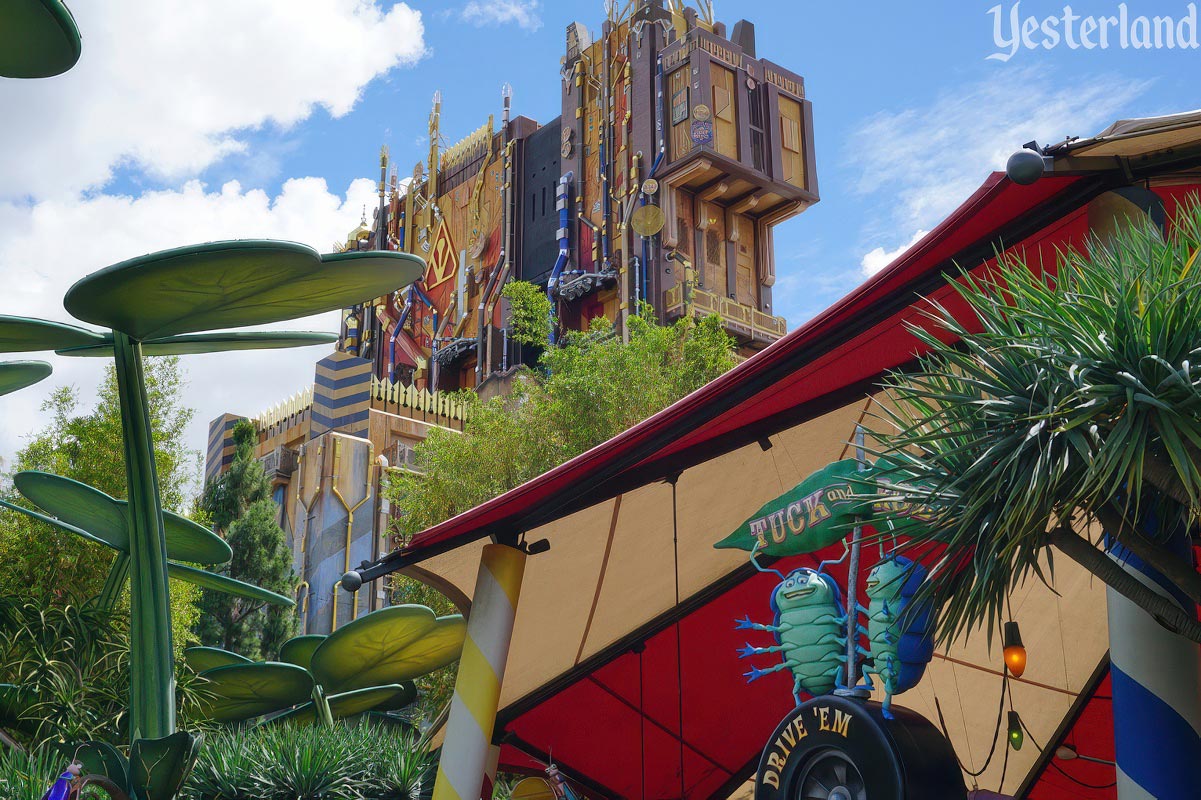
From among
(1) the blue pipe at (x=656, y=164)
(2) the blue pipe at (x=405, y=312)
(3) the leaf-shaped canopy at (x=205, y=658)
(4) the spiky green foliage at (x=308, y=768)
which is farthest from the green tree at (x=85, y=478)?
(2) the blue pipe at (x=405, y=312)

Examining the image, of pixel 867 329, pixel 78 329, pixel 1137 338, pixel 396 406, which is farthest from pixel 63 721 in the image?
pixel 396 406

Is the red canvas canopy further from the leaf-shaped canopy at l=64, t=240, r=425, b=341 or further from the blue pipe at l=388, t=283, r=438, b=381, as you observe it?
the blue pipe at l=388, t=283, r=438, b=381

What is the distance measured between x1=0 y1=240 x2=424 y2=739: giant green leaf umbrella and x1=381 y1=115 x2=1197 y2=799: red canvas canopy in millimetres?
2564

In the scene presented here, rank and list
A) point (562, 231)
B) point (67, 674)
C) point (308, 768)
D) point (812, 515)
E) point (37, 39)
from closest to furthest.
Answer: point (812, 515) < point (308, 768) < point (37, 39) < point (67, 674) < point (562, 231)

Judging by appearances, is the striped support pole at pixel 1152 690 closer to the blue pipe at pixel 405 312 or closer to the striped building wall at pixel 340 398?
the striped building wall at pixel 340 398

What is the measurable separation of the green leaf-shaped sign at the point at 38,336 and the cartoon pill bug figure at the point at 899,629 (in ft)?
26.2

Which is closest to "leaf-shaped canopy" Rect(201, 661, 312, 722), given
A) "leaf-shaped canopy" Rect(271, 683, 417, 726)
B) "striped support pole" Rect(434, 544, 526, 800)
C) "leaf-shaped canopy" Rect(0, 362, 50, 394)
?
"leaf-shaped canopy" Rect(271, 683, 417, 726)

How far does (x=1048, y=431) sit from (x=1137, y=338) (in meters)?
0.51

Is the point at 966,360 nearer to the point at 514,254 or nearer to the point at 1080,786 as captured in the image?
the point at 1080,786

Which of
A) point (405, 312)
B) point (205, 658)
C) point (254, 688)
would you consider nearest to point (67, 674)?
point (254, 688)

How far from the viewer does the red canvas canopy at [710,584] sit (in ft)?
21.6

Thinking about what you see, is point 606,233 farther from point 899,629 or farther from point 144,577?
point 899,629

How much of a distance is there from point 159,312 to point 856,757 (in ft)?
23.0

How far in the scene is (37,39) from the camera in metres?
8.96
